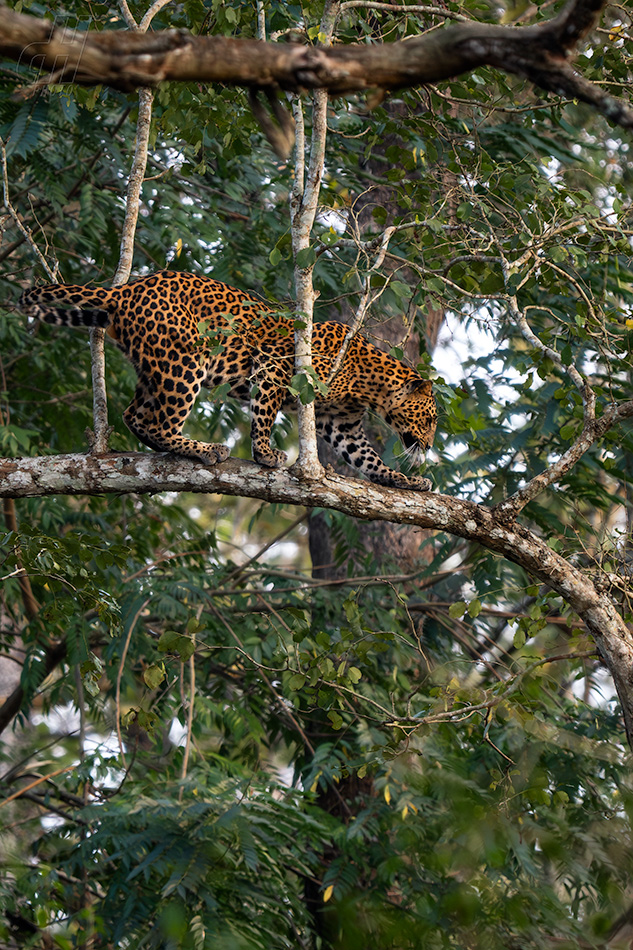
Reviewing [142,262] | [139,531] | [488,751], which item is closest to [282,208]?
[142,262]

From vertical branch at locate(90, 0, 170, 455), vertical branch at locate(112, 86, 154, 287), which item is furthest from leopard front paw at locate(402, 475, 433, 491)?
vertical branch at locate(112, 86, 154, 287)

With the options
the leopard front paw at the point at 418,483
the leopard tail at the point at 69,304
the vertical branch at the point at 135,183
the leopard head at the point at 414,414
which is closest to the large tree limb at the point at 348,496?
the leopard tail at the point at 69,304

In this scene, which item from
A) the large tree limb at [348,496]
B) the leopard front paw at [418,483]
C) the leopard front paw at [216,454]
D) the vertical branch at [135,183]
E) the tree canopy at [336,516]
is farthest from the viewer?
the leopard front paw at [418,483]

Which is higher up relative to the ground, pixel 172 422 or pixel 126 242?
pixel 126 242

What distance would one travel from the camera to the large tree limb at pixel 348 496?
4734mm

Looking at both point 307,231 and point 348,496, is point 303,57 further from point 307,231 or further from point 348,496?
point 348,496

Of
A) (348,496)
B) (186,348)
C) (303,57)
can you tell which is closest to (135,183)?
(186,348)

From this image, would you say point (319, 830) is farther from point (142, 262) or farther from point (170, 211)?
point (142, 262)

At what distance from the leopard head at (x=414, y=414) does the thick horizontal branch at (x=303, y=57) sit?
4.12 metres

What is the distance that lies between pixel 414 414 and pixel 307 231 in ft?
7.81

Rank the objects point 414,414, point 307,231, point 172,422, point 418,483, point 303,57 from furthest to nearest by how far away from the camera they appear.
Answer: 1. point 414,414
2. point 418,483
3. point 172,422
4. point 307,231
5. point 303,57

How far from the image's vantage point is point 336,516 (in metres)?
8.01

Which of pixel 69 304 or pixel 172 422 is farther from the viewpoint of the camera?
pixel 172 422

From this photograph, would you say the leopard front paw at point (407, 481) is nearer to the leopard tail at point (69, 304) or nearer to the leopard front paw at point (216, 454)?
the leopard front paw at point (216, 454)
